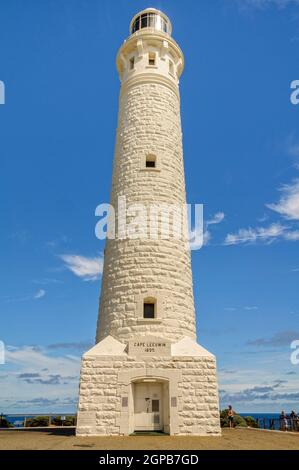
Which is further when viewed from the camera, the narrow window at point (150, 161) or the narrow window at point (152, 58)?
the narrow window at point (152, 58)

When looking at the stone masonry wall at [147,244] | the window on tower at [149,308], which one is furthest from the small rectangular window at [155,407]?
the window on tower at [149,308]

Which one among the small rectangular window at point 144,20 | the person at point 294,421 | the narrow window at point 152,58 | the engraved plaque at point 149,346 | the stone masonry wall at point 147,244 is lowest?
the person at point 294,421

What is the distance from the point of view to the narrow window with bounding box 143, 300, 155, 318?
16188mm

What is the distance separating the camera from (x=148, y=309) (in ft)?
53.6

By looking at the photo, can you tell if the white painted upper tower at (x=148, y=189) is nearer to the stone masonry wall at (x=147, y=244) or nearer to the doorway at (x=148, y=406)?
the stone masonry wall at (x=147, y=244)

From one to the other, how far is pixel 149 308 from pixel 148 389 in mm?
3251

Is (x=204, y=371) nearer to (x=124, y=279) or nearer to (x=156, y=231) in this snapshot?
(x=124, y=279)

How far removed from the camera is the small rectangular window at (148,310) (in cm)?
1619

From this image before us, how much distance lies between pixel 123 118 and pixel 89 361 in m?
13.2

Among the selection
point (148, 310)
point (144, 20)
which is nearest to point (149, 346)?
point (148, 310)

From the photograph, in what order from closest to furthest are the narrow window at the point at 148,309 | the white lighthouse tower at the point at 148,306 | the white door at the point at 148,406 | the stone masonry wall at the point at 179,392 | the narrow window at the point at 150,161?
the stone masonry wall at the point at 179,392 < the white lighthouse tower at the point at 148,306 < the white door at the point at 148,406 < the narrow window at the point at 148,309 < the narrow window at the point at 150,161

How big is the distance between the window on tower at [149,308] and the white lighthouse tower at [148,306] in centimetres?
4

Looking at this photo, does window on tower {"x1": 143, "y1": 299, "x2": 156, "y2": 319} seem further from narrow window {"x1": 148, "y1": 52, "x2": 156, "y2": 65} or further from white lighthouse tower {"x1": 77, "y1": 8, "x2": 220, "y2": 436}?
narrow window {"x1": 148, "y1": 52, "x2": 156, "y2": 65}

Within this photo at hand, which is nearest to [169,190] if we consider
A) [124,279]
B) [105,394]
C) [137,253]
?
[137,253]
